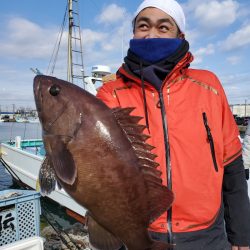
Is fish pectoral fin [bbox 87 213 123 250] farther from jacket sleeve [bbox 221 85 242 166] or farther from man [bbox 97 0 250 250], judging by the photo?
jacket sleeve [bbox 221 85 242 166]

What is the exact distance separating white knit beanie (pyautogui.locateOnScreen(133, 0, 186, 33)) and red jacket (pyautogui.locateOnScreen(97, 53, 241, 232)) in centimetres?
36

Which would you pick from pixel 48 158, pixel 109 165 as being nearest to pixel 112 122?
pixel 109 165

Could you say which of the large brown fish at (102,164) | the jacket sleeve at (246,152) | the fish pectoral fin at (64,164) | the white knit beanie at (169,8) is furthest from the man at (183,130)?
the jacket sleeve at (246,152)

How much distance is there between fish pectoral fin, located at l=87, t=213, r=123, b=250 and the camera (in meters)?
1.98

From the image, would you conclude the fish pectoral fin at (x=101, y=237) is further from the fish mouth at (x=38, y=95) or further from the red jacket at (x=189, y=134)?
the fish mouth at (x=38, y=95)

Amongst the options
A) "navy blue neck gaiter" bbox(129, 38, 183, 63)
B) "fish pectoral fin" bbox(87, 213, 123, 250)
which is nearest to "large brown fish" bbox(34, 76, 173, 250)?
"fish pectoral fin" bbox(87, 213, 123, 250)

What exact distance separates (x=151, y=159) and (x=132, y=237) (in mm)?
535

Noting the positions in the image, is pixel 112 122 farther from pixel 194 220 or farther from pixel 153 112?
pixel 194 220

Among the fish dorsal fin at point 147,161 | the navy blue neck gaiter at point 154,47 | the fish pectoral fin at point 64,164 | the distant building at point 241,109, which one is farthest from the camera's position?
the distant building at point 241,109

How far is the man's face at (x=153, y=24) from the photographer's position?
2471 mm

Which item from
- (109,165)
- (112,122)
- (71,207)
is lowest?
(71,207)

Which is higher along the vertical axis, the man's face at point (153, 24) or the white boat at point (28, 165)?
the man's face at point (153, 24)

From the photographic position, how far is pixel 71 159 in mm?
1789

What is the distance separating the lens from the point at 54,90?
201 centimetres
